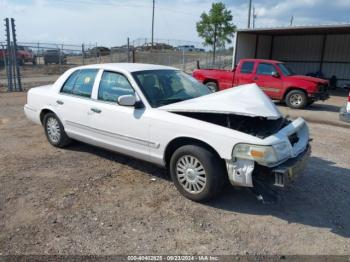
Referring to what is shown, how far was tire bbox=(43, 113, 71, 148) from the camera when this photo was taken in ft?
19.2

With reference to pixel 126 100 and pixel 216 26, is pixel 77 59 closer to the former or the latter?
pixel 216 26

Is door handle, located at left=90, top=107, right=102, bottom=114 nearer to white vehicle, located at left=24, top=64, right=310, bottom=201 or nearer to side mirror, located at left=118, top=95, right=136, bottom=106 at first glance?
white vehicle, located at left=24, top=64, right=310, bottom=201

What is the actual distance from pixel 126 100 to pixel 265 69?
8462 millimetres

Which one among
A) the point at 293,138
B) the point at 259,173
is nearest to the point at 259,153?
the point at 259,173

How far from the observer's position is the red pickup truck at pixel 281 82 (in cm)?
1134

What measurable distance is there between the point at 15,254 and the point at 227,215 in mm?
2235

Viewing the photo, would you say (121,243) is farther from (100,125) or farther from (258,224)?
(100,125)

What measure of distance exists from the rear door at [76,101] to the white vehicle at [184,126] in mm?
16

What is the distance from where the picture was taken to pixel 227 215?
3898 millimetres

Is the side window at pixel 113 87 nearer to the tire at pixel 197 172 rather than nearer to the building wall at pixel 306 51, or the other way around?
the tire at pixel 197 172

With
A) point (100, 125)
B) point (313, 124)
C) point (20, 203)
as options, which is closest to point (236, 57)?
point (313, 124)

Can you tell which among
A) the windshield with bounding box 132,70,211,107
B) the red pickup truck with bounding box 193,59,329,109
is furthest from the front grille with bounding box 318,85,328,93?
the windshield with bounding box 132,70,211,107

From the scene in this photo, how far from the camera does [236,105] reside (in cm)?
404

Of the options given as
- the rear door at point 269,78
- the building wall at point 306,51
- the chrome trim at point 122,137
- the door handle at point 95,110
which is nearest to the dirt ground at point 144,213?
the chrome trim at point 122,137
